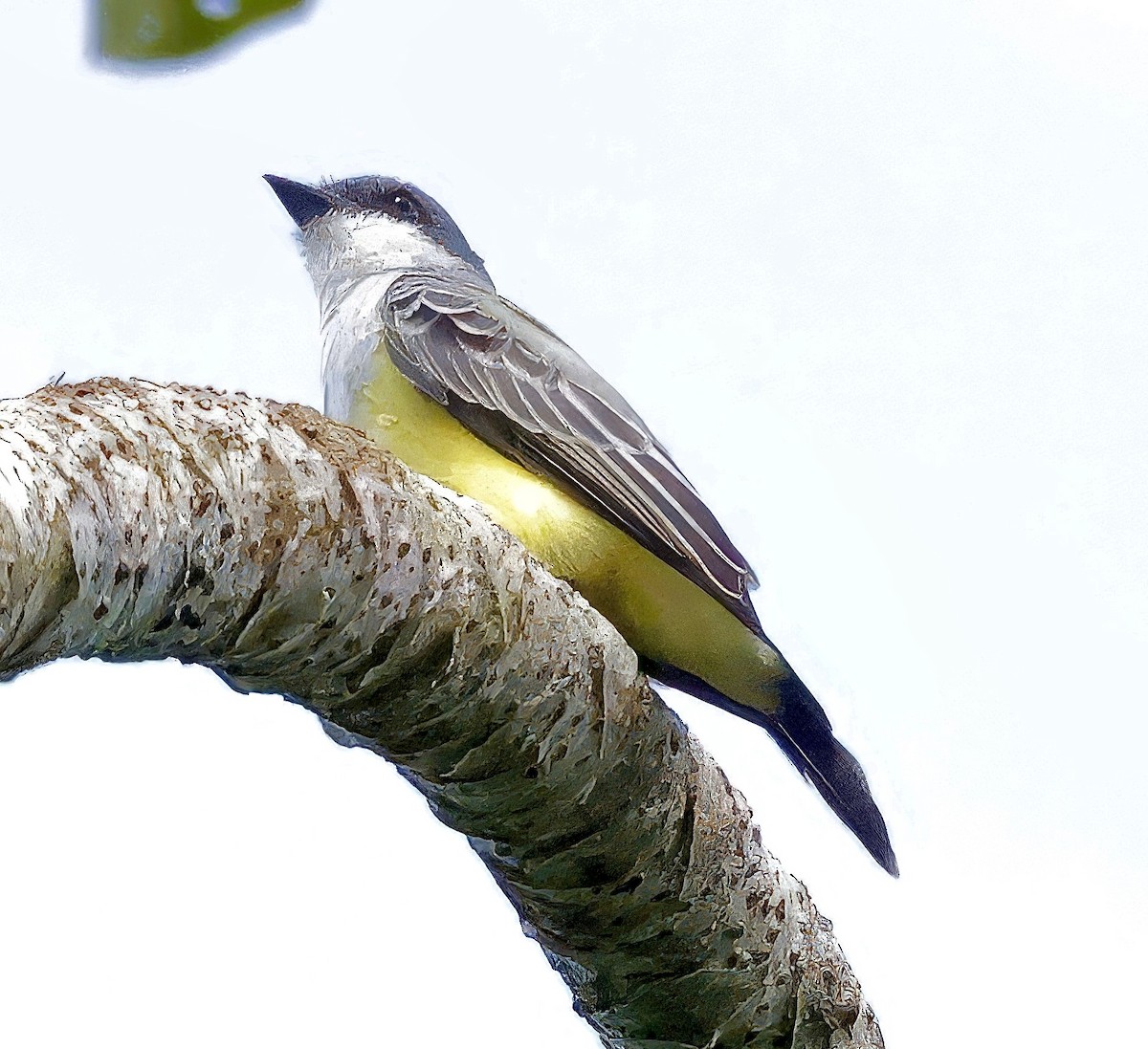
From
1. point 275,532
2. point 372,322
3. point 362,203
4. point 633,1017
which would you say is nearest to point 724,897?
point 633,1017

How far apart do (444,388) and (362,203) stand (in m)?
2.03

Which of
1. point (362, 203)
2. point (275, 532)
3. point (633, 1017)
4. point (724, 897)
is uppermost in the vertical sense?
point (362, 203)

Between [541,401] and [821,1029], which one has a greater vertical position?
[541,401]

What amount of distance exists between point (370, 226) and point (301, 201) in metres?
0.33

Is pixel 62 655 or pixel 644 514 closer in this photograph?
pixel 62 655

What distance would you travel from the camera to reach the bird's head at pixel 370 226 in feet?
17.3

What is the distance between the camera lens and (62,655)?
202 centimetres

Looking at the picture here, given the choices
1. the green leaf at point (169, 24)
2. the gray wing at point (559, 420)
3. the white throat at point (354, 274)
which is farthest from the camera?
the white throat at point (354, 274)

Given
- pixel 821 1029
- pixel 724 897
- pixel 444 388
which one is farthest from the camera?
→ pixel 444 388

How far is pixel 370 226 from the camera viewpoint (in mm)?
5434

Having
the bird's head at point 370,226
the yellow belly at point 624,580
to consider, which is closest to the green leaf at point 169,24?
the yellow belly at point 624,580

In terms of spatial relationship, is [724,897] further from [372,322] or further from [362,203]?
[362,203]

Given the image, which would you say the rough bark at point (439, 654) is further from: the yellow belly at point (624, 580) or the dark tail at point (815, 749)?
the yellow belly at point (624, 580)

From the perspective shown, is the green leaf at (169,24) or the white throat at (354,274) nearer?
the green leaf at (169,24)
